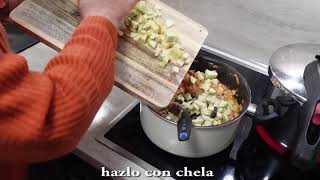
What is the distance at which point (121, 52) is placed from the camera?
2.52 ft

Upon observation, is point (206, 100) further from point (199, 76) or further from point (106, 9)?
point (106, 9)

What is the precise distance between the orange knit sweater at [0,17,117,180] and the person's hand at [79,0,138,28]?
0.05m

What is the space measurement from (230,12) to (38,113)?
81 cm

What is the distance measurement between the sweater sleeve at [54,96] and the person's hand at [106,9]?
0.06 metres

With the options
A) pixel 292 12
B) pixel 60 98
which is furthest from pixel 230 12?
pixel 60 98

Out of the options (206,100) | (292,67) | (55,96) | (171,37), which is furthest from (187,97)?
(55,96)

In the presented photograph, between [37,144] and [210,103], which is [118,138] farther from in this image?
[37,144]

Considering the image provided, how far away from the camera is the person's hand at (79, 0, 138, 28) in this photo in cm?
67

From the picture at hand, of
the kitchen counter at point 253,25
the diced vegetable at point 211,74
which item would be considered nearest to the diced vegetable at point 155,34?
the diced vegetable at point 211,74

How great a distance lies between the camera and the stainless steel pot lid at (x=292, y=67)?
68cm

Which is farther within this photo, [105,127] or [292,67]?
[105,127]

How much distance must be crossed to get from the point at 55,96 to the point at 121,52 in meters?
0.28

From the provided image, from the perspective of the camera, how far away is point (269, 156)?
79 cm

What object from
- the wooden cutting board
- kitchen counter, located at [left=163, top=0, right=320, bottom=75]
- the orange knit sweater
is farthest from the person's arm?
kitchen counter, located at [left=163, top=0, right=320, bottom=75]
